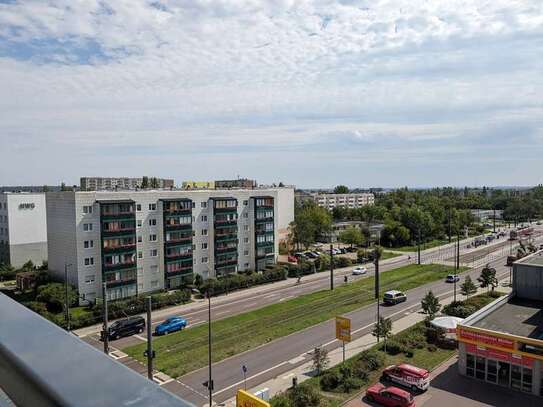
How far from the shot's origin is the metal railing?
4.49 ft

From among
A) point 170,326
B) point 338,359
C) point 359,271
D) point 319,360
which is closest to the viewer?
point 319,360

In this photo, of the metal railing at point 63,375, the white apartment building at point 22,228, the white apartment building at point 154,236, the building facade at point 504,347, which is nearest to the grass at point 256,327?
the building facade at point 504,347

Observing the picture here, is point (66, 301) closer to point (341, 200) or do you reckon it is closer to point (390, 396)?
point (390, 396)

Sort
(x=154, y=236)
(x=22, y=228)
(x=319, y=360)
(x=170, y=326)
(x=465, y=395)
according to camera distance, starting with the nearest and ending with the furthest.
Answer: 1. (x=465, y=395)
2. (x=319, y=360)
3. (x=170, y=326)
4. (x=154, y=236)
5. (x=22, y=228)

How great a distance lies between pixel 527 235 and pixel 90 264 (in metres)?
83.7

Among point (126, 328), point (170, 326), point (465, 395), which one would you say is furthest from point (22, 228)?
point (465, 395)

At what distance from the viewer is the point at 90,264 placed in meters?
42.6

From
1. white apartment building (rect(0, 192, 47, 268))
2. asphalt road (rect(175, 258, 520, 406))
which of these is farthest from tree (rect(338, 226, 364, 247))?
white apartment building (rect(0, 192, 47, 268))

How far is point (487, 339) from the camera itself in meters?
25.0

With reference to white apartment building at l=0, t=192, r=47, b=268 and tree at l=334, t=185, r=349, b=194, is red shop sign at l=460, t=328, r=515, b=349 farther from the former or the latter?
tree at l=334, t=185, r=349, b=194

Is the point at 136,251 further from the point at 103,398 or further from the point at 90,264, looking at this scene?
the point at 103,398

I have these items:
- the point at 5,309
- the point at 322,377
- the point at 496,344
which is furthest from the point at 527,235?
the point at 5,309

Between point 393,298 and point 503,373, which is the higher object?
point 393,298

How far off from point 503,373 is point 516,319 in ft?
16.0
